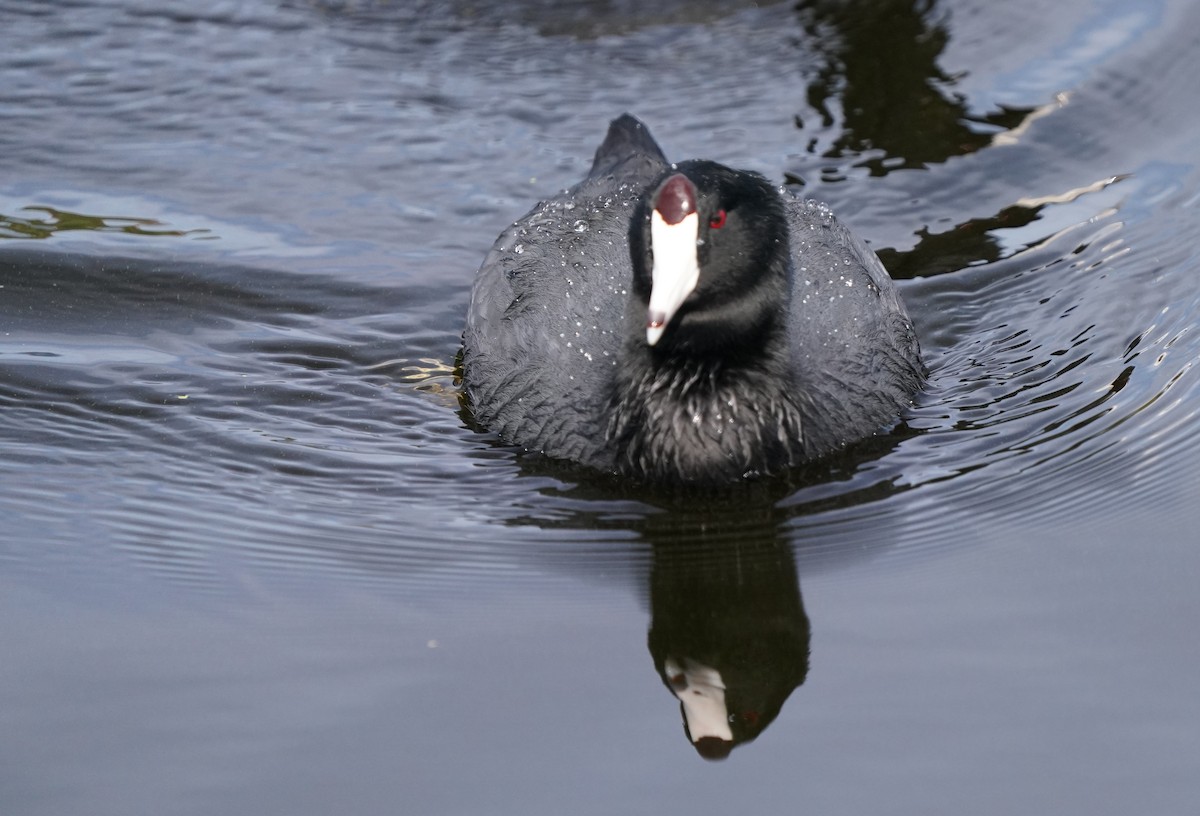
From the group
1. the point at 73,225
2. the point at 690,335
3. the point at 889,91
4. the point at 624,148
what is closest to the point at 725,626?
the point at 690,335

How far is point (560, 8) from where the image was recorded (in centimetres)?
869

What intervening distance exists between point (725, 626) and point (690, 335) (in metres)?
0.98

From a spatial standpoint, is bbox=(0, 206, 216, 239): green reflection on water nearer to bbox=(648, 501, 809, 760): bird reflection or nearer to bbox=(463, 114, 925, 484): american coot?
bbox=(463, 114, 925, 484): american coot

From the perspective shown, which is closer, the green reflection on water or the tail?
the tail

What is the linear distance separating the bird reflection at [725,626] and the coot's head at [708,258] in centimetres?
55

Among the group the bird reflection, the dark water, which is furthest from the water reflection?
the bird reflection

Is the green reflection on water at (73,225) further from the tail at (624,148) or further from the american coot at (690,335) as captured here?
the american coot at (690,335)

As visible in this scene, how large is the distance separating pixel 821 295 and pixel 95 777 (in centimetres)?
270

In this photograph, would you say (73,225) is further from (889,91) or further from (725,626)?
(725,626)

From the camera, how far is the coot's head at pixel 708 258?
14.3 feet

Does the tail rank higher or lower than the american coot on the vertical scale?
higher

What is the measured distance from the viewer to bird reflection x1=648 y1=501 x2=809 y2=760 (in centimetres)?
369

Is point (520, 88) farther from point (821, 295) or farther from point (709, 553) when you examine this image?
point (709, 553)

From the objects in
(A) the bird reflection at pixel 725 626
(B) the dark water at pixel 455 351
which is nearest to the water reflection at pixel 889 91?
(B) the dark water at pixel 455 351
